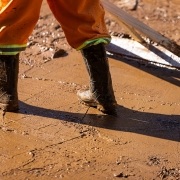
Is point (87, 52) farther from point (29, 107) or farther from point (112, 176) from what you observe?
point (112, 176)

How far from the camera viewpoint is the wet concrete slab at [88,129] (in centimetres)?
228

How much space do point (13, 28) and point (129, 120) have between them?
848 mm

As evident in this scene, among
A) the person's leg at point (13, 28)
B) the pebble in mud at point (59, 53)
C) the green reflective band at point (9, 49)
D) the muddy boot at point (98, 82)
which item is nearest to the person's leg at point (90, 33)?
the muddy boot at point (98, 82)

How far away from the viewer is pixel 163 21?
400 centimetres

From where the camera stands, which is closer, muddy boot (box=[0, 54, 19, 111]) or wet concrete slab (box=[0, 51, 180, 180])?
wet concrete slab (box=[0, 51, 180, 180])

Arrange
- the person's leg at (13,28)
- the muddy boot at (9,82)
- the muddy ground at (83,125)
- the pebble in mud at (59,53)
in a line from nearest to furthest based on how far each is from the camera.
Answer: the muddy ground at (83,125)
the person's leg at (13,28)
the muddy boot at (9,82)
the pebble in mud at (59,53)

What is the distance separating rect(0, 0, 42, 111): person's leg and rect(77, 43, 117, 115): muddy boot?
0.36 meters

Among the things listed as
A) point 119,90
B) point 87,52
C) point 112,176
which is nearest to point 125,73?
point 119,90

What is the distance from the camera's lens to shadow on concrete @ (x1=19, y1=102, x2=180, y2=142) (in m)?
2.61

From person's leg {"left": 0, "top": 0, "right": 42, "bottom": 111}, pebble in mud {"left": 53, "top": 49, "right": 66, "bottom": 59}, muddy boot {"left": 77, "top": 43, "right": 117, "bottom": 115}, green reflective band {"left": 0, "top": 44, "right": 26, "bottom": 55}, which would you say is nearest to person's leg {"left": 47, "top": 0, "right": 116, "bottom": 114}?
muddy boot {"left": 77, "top": 43, "right": 117, "bottom": 115}

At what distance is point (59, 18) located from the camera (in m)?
2.56

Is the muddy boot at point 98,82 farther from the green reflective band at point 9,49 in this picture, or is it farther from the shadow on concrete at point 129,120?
the green reflective band at point 9,49

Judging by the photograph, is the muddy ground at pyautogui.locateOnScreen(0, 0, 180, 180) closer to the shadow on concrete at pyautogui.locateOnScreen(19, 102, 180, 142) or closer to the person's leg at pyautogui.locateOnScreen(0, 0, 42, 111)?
the shadow on concrete at pyautogui.locateOnScreen(19, 102, 180, 142)

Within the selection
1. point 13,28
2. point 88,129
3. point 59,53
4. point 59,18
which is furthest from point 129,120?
point 59,53
